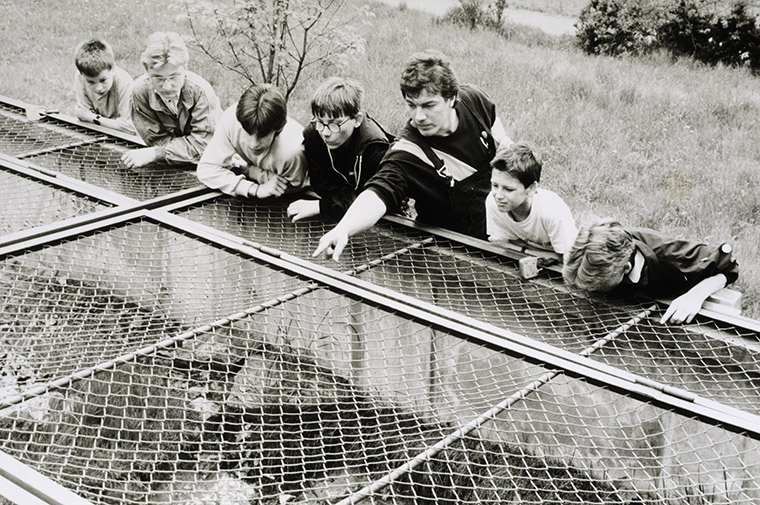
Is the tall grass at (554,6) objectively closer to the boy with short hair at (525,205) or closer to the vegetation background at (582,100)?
the vegetation background at (582,100)

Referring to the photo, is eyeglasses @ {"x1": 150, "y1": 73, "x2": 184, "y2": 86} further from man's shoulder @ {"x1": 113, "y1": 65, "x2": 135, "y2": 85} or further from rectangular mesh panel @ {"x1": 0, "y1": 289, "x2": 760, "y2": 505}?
rectangular mesh panel @ {"x1": 0, "y1": 289, "x2": 760, "y2": 505}

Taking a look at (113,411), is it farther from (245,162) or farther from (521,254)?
(521,254)

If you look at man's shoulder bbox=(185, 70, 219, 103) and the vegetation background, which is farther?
the vegetation background

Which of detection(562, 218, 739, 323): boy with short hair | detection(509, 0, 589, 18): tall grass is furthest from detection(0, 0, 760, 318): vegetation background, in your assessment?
detection(509, 0, 589, 18): tall grass

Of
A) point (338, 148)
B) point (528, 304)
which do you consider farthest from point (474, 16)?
point (528, 304)

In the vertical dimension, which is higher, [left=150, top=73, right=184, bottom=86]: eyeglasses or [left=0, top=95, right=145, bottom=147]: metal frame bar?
[left=150, top=73, right=184, bottom=86]: eyeglasses

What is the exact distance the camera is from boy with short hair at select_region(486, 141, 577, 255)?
10.8 ft

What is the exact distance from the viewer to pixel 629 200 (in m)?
5.05

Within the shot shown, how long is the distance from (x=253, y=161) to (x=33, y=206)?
1.46 metres

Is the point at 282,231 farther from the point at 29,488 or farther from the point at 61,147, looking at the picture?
the point at 29,488

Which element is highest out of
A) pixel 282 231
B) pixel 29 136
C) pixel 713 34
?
pixel 713 34

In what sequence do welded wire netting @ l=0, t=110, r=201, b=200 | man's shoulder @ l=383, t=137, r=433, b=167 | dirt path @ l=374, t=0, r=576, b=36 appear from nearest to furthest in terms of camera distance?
man's shoulder @ l=383, t=137, r=433, b=167 → welded wire netting @ l=0, t=110, r=201, b=200 → dirt path @ l=374, t=0, r=576, b=36

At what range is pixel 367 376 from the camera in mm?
3529

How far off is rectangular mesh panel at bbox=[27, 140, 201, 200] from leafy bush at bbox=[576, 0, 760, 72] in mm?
5414
